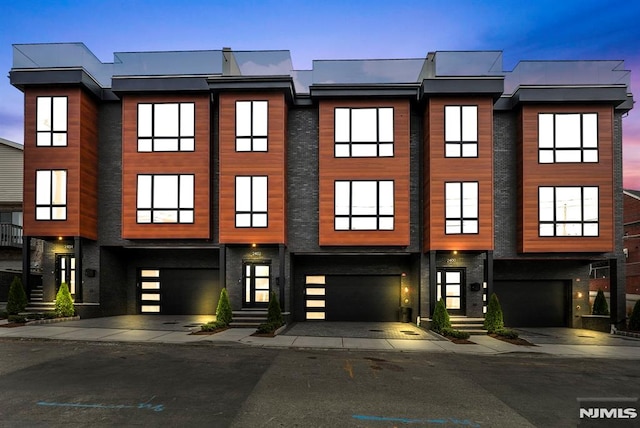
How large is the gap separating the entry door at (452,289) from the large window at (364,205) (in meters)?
3.49

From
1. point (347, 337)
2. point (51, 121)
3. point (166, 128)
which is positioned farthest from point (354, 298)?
point (51, 121)

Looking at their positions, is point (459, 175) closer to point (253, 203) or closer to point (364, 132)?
point (364, 132)

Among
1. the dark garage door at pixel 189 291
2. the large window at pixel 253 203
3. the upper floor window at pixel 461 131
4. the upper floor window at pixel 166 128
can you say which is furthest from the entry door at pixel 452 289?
the upper floor window at pixel 166 128

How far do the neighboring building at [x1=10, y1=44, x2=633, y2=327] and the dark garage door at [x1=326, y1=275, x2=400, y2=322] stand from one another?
3.52 feet

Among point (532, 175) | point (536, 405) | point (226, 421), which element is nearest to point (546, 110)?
point (532, 175)

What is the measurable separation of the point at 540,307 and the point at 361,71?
47.1 ft

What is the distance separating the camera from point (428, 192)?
690 inches

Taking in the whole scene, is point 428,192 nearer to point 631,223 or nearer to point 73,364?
point 73,364

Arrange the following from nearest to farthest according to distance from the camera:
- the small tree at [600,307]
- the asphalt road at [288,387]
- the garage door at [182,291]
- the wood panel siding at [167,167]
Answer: the asphalt road at [288,387] → the wood panel siding at [167,167] → the small tree at [600,307] → the garage door at [182,291]

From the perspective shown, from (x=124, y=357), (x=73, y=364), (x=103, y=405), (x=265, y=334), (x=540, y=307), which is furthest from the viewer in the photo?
(x=540, y=307)

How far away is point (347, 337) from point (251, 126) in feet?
32.4

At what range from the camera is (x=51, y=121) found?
1805 centimetres

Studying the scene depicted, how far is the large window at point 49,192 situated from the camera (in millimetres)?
17938

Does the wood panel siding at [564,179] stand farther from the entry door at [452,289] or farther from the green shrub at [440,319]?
the green shrub at [440,319]
